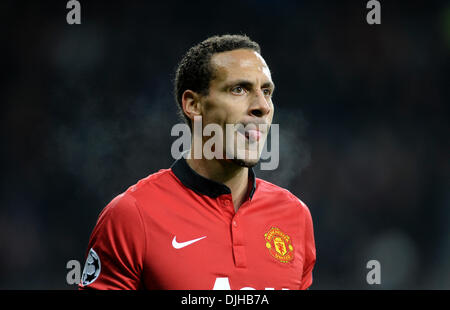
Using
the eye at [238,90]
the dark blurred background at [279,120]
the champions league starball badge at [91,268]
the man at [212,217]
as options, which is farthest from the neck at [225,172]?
the dark blurred background at [279,120]

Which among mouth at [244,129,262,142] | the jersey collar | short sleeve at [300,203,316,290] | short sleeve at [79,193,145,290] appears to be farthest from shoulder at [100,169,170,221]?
short sleeve at [300,203,316,290]

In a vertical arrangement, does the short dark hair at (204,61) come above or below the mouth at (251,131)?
above

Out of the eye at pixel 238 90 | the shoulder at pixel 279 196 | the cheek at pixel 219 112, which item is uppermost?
the eye at pixel 238 90

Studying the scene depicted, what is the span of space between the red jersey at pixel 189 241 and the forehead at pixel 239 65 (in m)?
0.44

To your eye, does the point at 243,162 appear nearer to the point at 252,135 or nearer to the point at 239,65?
the point at 252,135

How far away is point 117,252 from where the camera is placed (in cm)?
191

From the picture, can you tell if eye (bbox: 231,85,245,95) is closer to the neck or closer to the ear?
the ear

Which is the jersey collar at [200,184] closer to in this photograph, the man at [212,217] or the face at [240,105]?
the man at [212,217]

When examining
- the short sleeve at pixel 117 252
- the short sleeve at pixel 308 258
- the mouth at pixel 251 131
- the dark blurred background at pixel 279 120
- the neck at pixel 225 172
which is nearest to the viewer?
the short sleeve at pixel 117 252

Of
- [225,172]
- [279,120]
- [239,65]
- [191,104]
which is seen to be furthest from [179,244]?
[279,120]

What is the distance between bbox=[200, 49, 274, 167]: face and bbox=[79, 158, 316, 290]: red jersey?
0.66ft

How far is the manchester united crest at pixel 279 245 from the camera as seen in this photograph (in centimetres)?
213

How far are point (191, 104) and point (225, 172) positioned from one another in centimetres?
34

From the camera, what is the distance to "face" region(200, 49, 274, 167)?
6.75ft
